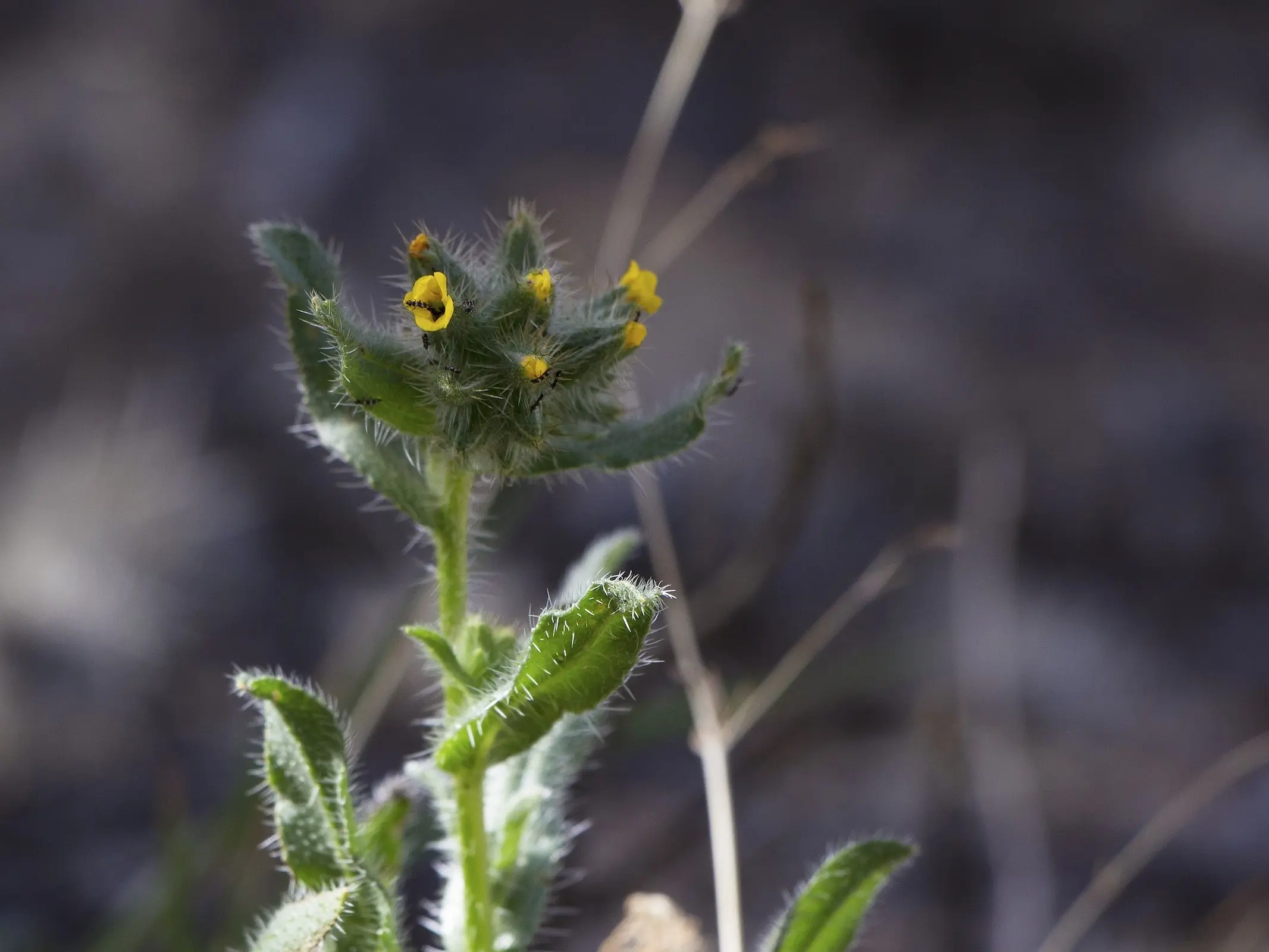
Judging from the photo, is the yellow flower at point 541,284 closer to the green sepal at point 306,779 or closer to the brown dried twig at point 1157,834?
the green sepal at point 306,779

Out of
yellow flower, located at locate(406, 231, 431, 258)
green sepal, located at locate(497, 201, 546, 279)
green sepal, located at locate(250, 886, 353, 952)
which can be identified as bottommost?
green sepal, located at locate(250, 886, 353, 952)

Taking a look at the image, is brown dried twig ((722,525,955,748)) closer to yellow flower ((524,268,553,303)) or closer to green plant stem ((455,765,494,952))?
green plant stem ((455,765,494,952))

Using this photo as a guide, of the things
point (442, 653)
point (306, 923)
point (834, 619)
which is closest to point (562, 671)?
point (442, 653)

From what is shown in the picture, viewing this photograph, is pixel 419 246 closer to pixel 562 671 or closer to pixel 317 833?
pixel 562 671

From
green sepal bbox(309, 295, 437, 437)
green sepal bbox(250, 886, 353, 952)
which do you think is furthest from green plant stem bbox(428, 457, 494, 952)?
green sepal bbox(250, 886, 353, 952)

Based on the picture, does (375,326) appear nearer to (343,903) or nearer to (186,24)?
(343,903)

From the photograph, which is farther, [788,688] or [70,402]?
[70,402]

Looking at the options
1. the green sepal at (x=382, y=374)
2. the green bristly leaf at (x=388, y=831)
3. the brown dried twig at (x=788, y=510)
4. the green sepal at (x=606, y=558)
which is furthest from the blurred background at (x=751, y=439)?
the green sepal at (x=382, y=374)

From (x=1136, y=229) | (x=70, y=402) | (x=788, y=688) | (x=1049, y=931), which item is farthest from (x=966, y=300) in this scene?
(x=70, y=402)
